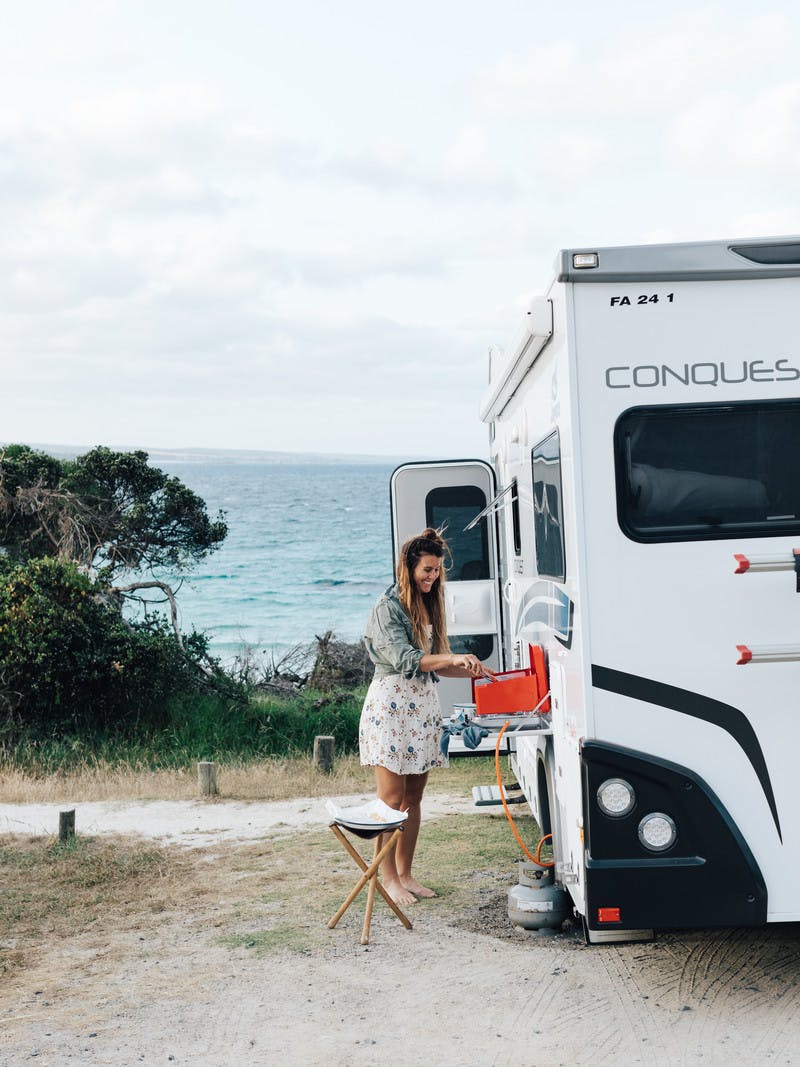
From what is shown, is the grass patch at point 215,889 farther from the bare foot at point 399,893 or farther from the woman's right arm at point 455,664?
the woman's right arm at point 455,664

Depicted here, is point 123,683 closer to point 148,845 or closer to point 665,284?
point 148,845

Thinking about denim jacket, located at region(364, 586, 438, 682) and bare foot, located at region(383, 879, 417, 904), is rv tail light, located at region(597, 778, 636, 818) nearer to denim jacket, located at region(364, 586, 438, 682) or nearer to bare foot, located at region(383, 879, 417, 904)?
denim jacket, located at region(364, 586, 438, 682)

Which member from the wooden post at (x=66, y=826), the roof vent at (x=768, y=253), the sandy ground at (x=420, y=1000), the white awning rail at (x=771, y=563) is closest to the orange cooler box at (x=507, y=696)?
the sandy ground at (x=420, y=1000)

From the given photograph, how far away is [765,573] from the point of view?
396 cm

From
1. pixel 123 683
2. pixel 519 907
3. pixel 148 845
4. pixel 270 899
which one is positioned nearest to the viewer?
pixel 519 907

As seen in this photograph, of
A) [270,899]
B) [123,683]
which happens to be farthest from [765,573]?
[123,683]

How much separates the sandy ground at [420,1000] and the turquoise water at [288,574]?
9.70 meters

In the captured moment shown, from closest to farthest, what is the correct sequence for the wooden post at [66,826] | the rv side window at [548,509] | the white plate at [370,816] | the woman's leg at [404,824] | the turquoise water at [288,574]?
1. the rv side window at [548,509]
2. the white plate at [370,816]
3. the woman's leg at [404,824]
4. the wooden post at [66,826]
5. the turquoise water at [288,574]

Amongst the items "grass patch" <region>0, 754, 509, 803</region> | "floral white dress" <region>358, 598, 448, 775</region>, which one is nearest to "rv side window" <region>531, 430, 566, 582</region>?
"floral white dress" <region>358, 598, 448, 775</region>

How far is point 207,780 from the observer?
8.75 meters

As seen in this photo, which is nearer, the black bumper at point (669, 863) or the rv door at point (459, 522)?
the black bumper at point (669, 863)

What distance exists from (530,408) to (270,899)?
9.25ft

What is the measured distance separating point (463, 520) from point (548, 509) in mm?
3729

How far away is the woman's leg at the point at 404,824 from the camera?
5.54 meters
